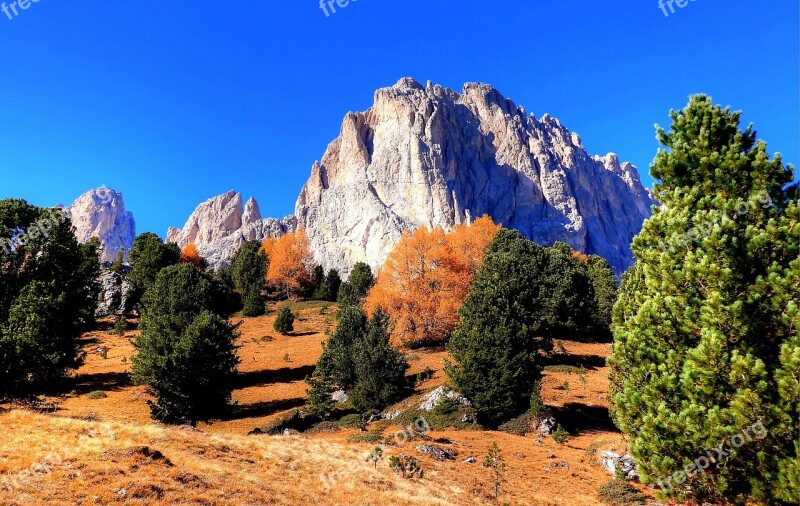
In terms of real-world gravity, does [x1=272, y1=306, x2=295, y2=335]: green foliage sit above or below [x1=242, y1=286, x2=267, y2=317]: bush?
below

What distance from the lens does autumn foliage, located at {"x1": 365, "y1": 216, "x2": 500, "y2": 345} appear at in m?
44.8

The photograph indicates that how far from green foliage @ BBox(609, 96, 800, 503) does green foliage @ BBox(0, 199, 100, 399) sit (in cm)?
2634

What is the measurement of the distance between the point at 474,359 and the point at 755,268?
20588mm

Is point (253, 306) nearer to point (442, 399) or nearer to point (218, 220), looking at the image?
point (442, 399)

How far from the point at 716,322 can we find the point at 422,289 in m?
39.0

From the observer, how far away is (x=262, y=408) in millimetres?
32531

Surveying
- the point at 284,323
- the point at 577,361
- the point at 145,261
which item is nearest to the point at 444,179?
the point at 284,323

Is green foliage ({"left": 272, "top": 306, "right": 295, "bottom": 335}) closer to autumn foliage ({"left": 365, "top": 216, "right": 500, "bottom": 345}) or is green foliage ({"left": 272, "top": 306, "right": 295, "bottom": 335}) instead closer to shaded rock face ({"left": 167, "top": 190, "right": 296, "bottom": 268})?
autumn foliage ({"left": 365, "top": 216, "right": 500, "bottom": 345})

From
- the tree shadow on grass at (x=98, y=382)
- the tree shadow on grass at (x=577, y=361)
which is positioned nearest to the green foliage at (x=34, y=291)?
the tree shadow on grass at (x=98, y=382)

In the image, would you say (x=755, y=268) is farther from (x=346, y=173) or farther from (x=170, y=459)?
(x=346, y=173)

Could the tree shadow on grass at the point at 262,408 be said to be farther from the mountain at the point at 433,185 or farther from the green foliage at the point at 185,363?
the mountain at the point at 433,185

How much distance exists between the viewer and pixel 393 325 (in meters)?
44.2

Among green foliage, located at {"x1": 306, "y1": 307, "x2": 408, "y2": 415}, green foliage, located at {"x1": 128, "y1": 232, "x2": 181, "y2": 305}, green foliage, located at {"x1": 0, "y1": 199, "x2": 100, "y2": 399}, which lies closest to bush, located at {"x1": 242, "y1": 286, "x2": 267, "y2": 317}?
green foliage, located at {"x1": 128, "y1": 232, "x2": 181, "y2": 305}

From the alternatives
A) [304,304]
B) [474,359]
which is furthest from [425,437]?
[304,304]
